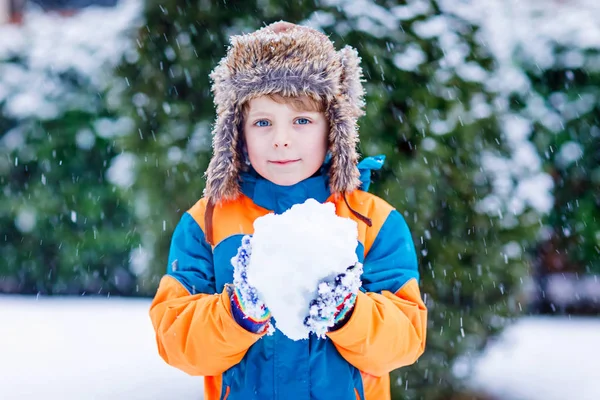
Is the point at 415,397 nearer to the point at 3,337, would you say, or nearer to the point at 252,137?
the point at 252,137

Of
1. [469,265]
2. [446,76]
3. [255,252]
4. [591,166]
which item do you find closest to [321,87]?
[255,252]

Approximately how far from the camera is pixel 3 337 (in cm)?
481

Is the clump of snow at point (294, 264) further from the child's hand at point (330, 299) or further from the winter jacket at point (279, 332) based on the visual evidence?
the winter jacket at point (279, 332)

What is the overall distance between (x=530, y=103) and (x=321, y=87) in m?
2.92

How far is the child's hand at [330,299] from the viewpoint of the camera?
4.19ft

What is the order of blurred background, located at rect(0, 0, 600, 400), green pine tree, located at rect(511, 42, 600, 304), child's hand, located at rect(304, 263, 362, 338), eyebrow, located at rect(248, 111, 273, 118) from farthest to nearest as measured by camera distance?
green pine tree, located at rect(511, 42, 600, 304) → blurred background, located at rect(0, 0, 600, 400) → eyebrow, located at rect(248, 111, 273, 118) → child's hand, located at rect(304, 263, 362, 338)

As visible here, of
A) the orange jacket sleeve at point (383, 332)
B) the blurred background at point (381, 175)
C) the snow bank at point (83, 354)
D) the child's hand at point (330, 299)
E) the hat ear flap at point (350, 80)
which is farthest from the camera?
the snow bank at point (83, 354)

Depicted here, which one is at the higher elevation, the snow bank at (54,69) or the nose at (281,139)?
the nose at (281,139)

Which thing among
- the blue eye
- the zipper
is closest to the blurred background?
the blue eye

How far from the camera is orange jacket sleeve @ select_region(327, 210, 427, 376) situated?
4.69 feet

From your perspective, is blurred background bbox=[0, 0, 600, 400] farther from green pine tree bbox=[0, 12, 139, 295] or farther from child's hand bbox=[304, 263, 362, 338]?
child's hand bbox=[304, 263, 362, 338]

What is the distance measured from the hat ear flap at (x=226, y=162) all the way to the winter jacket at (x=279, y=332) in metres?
0.04

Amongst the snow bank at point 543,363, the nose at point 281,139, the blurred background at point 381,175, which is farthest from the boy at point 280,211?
the snow bank at point 543,363

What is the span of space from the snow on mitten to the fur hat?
1.39ft
